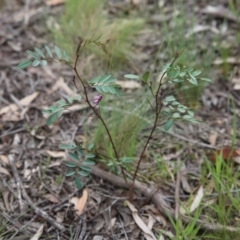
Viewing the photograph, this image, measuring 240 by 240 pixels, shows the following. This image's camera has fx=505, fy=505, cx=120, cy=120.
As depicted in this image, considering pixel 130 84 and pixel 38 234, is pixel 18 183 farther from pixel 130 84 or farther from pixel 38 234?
pixel 130 84

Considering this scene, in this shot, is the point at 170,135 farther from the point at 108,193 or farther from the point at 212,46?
the point at 212,46

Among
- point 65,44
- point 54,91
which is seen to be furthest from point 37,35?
point 54,91

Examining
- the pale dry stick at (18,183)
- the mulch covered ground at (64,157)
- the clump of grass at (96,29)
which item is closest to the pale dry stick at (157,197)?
the mulch covered ground at (64,157)

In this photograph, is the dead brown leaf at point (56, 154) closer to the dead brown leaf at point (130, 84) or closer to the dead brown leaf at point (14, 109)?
the dead brown leaf at point (14, 109)

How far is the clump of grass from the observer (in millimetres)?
2512

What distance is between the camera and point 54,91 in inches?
95.5

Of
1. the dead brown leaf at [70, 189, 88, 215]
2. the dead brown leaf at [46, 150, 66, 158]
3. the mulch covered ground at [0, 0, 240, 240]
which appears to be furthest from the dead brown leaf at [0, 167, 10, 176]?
the dead brown leaf at [70, 189, 88, 215]

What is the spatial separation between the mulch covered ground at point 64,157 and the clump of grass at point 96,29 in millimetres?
107

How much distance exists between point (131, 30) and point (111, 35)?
0.13m

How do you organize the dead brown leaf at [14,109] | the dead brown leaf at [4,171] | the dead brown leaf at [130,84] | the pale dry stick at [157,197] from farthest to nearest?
the dead brown leaf at [130,84] → the dead brown leaf at [14,109] → the dead brown leaf at [4,171] → the pale dry stick at [157,197]

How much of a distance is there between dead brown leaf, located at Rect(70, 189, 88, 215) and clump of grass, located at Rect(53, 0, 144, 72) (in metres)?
0.76

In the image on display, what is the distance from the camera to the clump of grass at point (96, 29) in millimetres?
2512

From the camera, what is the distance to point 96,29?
2.60 meters

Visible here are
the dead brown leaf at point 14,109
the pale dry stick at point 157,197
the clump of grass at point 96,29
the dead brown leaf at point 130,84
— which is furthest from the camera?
the clump of grass at point 96,29
